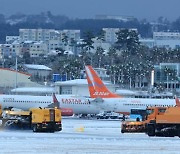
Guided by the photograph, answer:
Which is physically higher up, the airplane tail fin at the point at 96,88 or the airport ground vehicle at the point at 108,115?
the airplane tail fin at the point at 96,88

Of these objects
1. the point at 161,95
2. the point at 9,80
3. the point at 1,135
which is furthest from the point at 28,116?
the point at 9,80

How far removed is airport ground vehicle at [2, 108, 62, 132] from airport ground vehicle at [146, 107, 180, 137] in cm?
491

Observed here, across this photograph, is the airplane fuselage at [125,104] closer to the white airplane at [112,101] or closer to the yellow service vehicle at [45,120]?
the white airplane at [112,101]

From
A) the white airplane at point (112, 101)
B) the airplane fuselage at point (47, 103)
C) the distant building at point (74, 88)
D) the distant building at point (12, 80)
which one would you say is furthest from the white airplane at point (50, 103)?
the distant building at point (12, 80)

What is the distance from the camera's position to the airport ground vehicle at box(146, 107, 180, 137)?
47.8m

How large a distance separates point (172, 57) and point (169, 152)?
14653 cm

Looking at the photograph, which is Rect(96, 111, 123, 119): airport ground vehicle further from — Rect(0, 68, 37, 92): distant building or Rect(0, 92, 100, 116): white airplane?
Rect(0, 68, 37, 92): distant building

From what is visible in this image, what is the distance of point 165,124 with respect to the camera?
158 ft

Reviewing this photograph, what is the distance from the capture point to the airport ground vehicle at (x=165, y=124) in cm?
4775

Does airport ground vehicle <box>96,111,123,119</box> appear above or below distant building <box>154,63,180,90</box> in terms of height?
above

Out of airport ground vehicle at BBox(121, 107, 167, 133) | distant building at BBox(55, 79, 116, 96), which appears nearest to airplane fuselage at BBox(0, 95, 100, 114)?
distant building at BBox(55, 79, 116, 96)

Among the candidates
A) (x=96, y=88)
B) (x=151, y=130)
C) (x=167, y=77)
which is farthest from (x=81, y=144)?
(x=167, y=77)

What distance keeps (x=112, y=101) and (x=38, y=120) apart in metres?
36.2

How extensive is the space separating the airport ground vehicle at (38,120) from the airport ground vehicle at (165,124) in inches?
193
